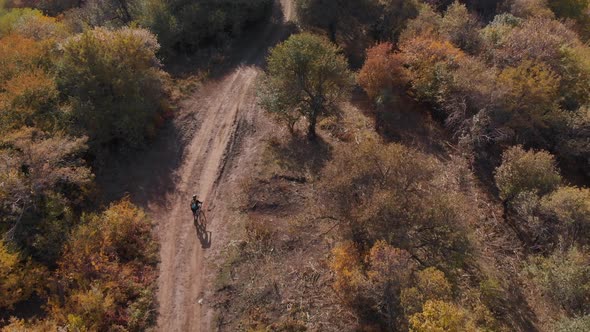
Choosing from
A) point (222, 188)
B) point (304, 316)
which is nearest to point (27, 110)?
point (222, 188)

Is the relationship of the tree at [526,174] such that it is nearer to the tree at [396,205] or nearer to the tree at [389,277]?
the tree at [396,205]

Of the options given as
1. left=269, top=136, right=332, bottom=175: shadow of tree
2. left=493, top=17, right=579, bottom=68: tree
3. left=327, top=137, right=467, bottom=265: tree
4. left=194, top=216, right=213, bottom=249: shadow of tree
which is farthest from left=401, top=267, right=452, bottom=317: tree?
left=493, top=17, right=579, bottom=68: tree

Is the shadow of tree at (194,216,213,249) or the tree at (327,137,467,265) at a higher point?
the tree at (327,137,467,265)

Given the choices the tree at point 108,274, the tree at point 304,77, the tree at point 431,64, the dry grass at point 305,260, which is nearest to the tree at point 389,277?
the dry grass at point 305,260

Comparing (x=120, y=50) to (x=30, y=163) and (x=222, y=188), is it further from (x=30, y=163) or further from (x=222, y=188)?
(x=222, y=188)

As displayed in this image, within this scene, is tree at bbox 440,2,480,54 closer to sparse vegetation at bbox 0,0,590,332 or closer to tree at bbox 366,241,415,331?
sparse vegetation at bbox 0,0,590,332

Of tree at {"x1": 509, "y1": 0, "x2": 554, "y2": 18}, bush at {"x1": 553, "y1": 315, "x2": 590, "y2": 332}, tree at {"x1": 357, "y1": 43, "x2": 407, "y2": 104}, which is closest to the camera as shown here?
bush at {"x1": 553, "y1": 315, "x2": 590, "y2": 332}
